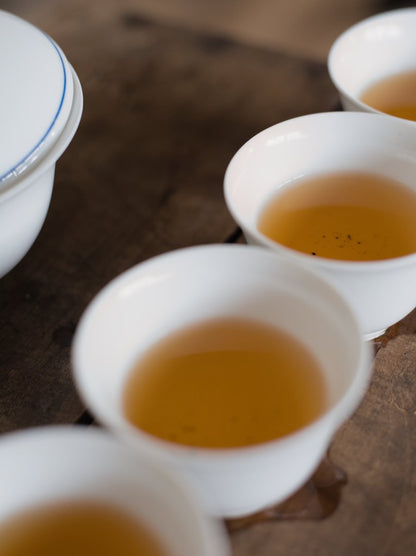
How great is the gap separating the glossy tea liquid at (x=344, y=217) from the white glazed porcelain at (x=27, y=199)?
8.2 inches

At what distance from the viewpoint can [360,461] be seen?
2.09ft

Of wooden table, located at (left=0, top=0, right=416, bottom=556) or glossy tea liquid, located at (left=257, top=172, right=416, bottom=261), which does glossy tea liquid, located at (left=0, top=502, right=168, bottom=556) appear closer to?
wooden table, located at (left=0, top=0, right=416, bottom=556)

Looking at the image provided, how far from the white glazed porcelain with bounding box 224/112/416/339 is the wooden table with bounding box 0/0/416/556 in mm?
81

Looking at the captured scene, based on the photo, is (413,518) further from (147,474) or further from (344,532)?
(147,474)

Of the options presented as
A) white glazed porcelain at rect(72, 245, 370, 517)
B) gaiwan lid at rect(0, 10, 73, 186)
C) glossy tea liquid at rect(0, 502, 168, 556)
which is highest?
gaiwan lid at rect(0, 10, 73, 186)

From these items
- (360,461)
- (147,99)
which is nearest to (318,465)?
(360,461)

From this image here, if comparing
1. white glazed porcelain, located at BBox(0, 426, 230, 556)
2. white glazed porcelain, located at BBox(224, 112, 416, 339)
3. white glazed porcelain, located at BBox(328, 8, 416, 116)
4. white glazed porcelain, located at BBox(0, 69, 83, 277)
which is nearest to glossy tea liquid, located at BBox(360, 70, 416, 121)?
white glazed porcelain, located at BBox(328, 8, 416, 116)

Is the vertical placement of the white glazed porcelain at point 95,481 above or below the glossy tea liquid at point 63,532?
above

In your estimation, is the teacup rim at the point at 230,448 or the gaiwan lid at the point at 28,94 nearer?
the teacup rim at the point at 230,448

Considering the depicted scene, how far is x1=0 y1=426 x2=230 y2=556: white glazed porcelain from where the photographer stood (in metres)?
0.46

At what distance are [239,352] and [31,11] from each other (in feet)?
2.87

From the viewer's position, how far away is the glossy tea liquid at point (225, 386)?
60 cm

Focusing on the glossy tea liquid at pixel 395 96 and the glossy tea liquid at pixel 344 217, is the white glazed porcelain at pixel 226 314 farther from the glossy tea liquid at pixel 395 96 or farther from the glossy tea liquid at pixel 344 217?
the glossy tea liquid at pixel 395 96

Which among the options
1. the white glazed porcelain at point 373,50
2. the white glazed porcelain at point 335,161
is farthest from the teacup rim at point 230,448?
the white glazed porcelain at point 373,50
